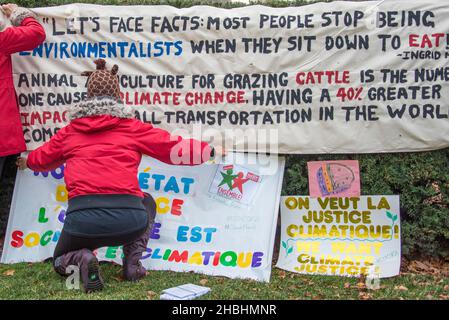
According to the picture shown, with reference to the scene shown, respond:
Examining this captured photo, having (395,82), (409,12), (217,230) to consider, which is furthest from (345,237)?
(409,12)

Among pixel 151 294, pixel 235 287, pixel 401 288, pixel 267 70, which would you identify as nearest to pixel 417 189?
pixel 401 288

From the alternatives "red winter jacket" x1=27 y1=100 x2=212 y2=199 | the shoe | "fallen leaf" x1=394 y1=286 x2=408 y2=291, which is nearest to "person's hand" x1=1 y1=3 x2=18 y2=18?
"red winter jacket" x1=27 y1=100 x2=212 y2=199

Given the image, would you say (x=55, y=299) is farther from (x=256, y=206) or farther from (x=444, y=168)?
(x=444, y=168)

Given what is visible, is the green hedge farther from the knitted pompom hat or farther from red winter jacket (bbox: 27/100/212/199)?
the knitted pompom hat

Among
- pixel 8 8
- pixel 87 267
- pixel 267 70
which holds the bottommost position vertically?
pixel 87 267

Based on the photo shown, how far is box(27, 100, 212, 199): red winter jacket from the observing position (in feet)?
12.8

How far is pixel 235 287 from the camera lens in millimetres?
4113

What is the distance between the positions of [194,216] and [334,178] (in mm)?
1261

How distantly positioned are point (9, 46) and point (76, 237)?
→ 6.26 ft

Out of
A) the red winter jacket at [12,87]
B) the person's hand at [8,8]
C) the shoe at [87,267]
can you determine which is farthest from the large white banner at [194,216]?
the person's hand at [8,8]

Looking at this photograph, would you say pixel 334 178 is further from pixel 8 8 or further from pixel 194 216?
pixel 8 8

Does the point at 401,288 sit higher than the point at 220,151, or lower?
lower

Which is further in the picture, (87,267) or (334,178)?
(334,178)

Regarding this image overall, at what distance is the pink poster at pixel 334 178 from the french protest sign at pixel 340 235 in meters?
0.06
